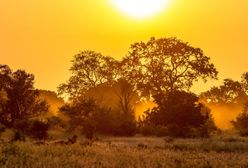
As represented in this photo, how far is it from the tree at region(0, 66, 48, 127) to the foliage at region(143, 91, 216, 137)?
45.9 ft

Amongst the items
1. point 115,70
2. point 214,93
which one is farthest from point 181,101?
point 214,93

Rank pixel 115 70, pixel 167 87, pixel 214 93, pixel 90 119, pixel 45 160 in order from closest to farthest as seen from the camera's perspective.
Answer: pixel 45 160 < pixel 90 119 < pixel 167 87 < pixel 115 70 < pixel 214 93

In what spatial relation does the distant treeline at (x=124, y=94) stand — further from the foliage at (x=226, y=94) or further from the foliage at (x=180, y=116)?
the foliage at (x=226, y=94)

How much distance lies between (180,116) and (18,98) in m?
19.1

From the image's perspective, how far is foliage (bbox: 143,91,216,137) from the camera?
55656 mm

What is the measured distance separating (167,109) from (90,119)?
30.4ft

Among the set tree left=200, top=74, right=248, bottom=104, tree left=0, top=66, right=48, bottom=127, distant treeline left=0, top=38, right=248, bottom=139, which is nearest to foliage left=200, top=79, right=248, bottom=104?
tree left=200, top=74, right=248, bottom=104

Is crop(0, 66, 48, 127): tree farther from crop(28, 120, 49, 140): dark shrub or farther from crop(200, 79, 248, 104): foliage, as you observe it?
crop(200, 79, 248, 104): foliage

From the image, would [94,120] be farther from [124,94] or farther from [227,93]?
[227,93]

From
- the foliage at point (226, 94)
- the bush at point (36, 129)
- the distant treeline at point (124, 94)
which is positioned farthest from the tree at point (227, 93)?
the bush at point (36, 129)

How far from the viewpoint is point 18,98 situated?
60.1 meters

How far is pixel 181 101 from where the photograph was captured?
60156 mm

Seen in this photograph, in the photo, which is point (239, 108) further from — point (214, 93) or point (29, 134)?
point (29, 134)

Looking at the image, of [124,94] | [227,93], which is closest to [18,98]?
[124,94]
